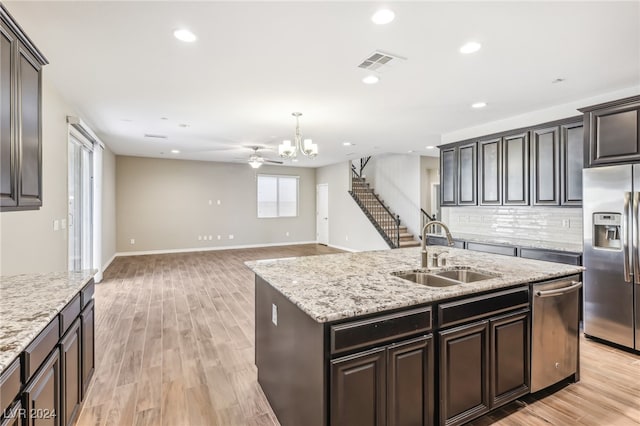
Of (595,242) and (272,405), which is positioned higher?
(595,242)

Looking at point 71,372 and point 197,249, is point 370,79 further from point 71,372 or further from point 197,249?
point 197,249

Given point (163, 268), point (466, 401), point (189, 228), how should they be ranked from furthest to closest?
point (189, 228), point (163, 268), point (466, 401)

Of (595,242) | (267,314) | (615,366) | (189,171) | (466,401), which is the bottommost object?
(615,366)

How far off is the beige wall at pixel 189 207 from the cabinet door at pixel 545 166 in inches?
315

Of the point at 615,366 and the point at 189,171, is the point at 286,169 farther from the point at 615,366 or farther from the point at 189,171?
the point at 615,366

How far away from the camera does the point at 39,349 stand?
1396 millimetres

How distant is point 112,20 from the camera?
2.31 meters

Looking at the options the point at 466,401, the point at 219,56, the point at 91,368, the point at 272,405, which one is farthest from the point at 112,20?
the point at 466,401

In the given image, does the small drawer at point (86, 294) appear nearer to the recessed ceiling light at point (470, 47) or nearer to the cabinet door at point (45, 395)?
the cabinet door at point (45, 395)

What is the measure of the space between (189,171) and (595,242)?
9.60 meters

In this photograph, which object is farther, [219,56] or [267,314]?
[219,56]

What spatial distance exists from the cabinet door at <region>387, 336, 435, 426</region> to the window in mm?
9427

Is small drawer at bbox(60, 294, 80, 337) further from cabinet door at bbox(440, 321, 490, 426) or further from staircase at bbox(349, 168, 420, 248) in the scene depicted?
staircase at bbox(349, 168, 420, 248)

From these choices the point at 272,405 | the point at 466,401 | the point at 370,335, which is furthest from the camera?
the point at 272,405
